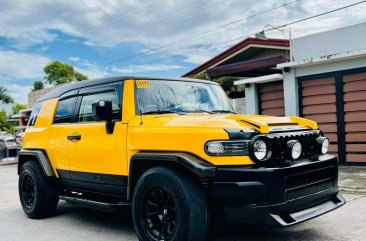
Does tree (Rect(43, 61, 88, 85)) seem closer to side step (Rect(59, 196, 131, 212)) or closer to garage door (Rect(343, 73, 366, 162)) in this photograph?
garage door (Rect(343, 73, 366, 162))

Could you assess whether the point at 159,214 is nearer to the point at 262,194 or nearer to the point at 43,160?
the point at 262,194

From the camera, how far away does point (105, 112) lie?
4758 mm

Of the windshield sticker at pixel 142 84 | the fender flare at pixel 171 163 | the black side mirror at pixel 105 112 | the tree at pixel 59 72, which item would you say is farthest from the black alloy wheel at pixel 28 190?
the tree at pixel 59 72

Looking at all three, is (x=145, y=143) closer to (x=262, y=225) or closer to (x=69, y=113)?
(x=262, y=225)

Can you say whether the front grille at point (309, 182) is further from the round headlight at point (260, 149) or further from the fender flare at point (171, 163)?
the fender flare at point (171, 163)

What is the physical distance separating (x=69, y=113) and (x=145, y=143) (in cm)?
189

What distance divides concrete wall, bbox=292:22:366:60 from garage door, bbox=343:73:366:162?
0.88 m

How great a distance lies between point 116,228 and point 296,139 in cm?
264

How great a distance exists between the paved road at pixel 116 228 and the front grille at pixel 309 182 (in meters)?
0.64

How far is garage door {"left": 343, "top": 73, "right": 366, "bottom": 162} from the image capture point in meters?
10.9

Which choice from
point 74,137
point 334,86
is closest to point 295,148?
point 74,137

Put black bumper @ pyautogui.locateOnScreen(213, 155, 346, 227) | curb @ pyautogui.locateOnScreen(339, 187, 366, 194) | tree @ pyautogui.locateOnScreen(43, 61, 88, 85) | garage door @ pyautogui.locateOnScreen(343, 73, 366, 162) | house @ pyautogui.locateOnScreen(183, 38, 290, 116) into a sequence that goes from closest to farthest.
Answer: black bumper @ pyautogui.locateOnScreen(213, 155, 346, 227) < curb @ pyautogui.locateOnScreen(339, 187, 366, 194) < garage door @ pyautogui.locateOnScreen(343, 73, 366, 162) < house @ pyautogui.locateOnScreen(183, 38, 290, 116) < tree @ pyautogui.locateOnScreen(43, 61, 88, 85)

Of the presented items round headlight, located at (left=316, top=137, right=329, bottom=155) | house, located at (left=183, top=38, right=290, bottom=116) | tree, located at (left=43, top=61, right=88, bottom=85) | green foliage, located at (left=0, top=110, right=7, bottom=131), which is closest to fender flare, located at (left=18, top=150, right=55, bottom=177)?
round headlight, located at (left=316, top=137, right=329, bottom=155)

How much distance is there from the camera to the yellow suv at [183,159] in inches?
151
